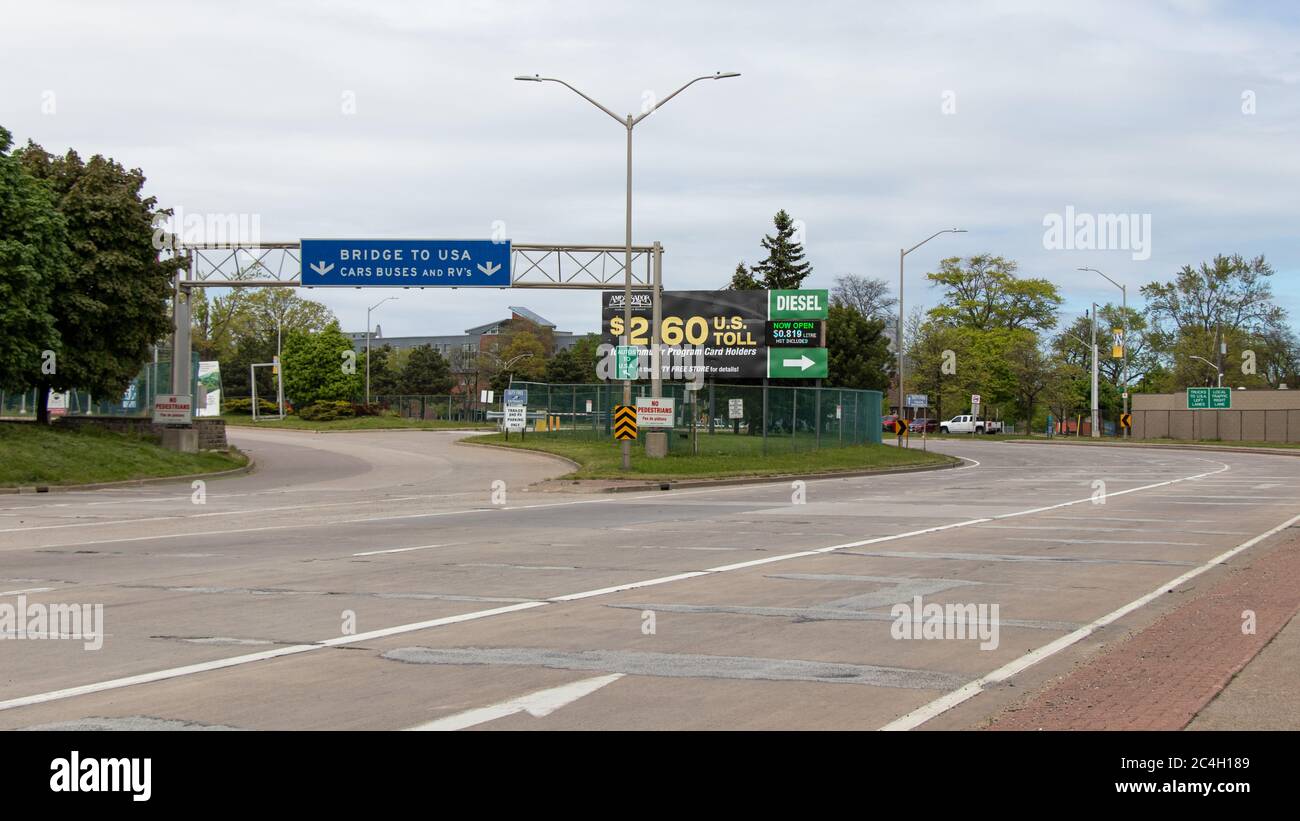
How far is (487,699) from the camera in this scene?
24.5 feet

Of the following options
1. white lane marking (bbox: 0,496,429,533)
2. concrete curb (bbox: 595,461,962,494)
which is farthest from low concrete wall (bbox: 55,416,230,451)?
concrete curb (bbox: 595,461,962,494)

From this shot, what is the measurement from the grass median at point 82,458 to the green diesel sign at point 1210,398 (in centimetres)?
6607

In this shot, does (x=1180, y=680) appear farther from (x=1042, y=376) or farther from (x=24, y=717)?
(x=1042, y=376)

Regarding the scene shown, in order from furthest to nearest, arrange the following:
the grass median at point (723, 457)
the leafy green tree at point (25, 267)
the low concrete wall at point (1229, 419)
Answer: the low concrete wall at point (1229, 419) → the grass median at point (723, 457) → the leafy green tree at point (25, 267)

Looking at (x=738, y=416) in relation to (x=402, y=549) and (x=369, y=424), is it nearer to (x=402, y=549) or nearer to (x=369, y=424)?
(x=402, y=549)

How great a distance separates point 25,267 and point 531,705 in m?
29.3

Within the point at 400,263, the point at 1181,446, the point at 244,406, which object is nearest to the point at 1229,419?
the point at 1181,446

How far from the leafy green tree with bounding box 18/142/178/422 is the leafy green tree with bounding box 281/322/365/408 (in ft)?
188

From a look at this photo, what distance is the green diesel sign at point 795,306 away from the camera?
56.9 m

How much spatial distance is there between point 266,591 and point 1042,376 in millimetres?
91198

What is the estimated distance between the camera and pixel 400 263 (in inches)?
1615

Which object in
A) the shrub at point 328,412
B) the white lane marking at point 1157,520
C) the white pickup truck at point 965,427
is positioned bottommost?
the white pickup truck at point 965,427

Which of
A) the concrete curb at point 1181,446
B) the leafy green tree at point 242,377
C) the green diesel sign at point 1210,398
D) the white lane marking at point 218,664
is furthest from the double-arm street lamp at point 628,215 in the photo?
the leafy green tree at point 242,377

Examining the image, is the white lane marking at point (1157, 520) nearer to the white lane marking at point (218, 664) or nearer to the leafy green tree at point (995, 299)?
the white lane marking at point (218, 664)
